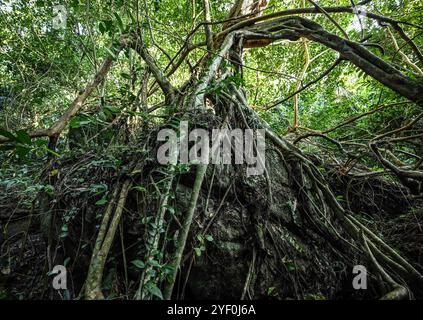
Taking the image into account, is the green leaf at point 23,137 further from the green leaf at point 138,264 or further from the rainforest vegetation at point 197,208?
the green leaf at point 138,264

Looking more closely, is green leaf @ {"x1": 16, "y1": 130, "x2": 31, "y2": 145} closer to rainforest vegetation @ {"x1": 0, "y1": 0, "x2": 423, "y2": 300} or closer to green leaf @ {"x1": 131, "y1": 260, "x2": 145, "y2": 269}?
rainforest vegetation @ {"x1": 0, "y1": 0, "x2": 423, "y2": 300}

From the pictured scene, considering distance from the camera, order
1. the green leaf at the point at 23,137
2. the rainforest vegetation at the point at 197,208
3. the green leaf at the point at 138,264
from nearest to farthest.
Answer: the green leaf at the point at 23,137 < the green leaf at the point at 138,264 < the rainforest vegetation at the point at 197,208

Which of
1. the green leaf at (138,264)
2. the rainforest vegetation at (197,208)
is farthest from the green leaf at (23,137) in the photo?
the green leaf at (138,264)

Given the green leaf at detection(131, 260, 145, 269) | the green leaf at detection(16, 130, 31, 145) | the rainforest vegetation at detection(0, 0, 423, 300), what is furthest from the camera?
the rainforest vegetation at detection(0, 0, 423, 300)

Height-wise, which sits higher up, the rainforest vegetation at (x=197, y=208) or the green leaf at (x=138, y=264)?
the rainforest vegetation at (x=197, y=208)

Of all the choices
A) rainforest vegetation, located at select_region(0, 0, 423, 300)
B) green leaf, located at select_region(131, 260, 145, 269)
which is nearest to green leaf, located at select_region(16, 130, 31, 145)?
rainforest vegetation, located at select_region(0, 0, 423, 300)

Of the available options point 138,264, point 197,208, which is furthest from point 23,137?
point 197,208

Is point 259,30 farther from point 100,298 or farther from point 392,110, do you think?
point 100,298

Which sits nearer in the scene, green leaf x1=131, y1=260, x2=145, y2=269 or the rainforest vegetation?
green leaf x1=131, y1=260, x2=145, y2=269

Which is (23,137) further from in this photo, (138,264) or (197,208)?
(197,208)

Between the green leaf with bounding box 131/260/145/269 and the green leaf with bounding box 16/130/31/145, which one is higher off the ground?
the green leaf with bounding box 16/130/31/145

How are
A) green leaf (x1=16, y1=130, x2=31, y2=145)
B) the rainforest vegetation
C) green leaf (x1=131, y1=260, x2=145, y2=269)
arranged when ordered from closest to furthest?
green leaf (x1=16, y1=130, x2=31, y2=145) < green leaf (x1=131, y1=260, x2=145, y2=269) < the rainforest vegetation
